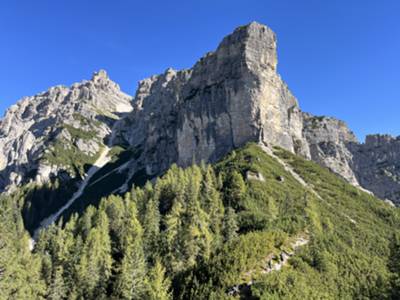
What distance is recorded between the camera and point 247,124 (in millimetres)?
159000

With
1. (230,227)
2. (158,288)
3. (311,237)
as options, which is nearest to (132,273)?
(158,288)

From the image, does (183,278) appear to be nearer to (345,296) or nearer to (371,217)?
(345,296)

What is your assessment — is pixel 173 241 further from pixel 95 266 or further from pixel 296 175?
pixel 296 175

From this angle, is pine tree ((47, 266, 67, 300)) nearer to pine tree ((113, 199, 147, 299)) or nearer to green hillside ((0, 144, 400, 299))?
green hillside ((0, 144, 400, 299))

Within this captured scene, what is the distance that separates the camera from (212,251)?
67500mm

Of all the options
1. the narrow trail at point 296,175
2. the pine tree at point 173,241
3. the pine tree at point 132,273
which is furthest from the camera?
the narrow trail at point 296,175

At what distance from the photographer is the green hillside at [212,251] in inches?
2126

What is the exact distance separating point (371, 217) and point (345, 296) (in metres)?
62.1

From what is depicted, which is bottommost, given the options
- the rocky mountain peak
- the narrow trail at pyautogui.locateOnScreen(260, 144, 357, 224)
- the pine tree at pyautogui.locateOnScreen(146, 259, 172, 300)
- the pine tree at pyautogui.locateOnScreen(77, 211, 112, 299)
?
the pine tree at pyautogui.locateOnScreen(146, 259, 172, 300)

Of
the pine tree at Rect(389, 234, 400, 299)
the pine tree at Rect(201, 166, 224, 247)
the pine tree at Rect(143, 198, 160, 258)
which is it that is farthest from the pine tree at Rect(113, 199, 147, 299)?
the pine tree at Rect(389, 234, 400, 299)

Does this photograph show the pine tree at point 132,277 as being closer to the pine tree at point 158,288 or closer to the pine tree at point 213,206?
the pine tree at point 158,288

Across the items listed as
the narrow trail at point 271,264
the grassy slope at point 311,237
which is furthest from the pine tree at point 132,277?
the narrow trail at point 271,264

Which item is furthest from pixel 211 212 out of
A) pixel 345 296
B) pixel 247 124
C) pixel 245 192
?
pixel 247 124

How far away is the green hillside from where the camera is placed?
54.0m
